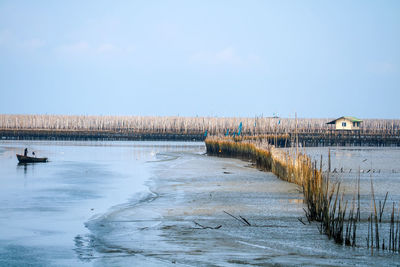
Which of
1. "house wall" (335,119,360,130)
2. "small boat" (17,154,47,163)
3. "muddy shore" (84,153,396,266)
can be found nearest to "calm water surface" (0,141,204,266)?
"muddy shore" (84,153,396,266)

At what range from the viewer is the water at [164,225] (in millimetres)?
7875

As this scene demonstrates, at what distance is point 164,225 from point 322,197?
265 cm

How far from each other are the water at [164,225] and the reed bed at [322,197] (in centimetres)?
25

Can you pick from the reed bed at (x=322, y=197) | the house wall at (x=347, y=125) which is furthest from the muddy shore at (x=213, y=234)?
the house wall at (x=347, y=125)

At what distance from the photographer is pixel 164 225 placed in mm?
10211

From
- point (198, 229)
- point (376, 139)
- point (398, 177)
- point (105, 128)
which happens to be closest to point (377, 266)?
point (198, 229)

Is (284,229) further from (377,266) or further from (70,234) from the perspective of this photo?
(70,234)

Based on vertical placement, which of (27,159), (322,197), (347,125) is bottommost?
(27,159)

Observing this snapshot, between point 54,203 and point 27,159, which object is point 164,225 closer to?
point 54,203

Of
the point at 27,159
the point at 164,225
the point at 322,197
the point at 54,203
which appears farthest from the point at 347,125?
the point at 164,225

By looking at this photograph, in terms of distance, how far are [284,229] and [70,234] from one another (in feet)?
11.2

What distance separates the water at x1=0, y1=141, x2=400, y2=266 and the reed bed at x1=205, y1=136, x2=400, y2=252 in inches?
9.8

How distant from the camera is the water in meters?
7.88

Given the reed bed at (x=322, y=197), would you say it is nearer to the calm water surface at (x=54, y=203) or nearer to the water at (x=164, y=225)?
the water at (x=164, y=225)
